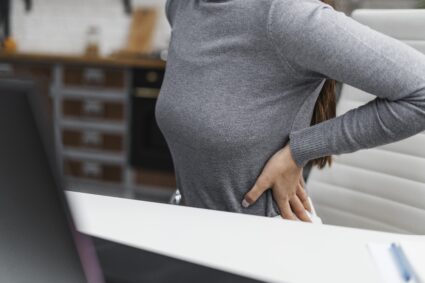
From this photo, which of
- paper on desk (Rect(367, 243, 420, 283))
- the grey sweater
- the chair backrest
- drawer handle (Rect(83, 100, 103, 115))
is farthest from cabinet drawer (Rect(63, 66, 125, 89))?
paper on desk (Rect(367, 243, 420, 283))

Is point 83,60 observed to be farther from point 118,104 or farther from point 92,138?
point 92,138

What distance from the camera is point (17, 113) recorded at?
12.2 inches

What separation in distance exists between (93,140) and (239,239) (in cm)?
278

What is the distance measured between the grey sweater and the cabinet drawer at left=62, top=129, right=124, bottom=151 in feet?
7.81

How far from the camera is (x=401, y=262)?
0.69m

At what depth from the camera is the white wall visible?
3.78 meters

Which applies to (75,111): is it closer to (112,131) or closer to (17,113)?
(112,131)

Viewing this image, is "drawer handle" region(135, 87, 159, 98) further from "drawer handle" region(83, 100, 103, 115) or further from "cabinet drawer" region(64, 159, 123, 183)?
"cabinet drawer" region(64, 159, 123, 183)

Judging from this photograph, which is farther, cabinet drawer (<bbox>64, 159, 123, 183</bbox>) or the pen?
cabinet drawer (<bbox>64, 159, 123, 183</bbox>)

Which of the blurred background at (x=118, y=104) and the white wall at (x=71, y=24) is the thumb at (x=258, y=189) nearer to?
the blurred background at (x=118, y=104)

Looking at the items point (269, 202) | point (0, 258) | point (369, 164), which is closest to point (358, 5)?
point (369, 164)

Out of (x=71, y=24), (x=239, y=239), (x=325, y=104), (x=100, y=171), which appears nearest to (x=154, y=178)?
(x=100, y=171)

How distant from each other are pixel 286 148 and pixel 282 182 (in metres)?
0.06

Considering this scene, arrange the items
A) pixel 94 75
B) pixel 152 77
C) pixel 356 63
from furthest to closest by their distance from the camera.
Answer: pixel 94 75 < pixel 152 77 < pixel 356 63
